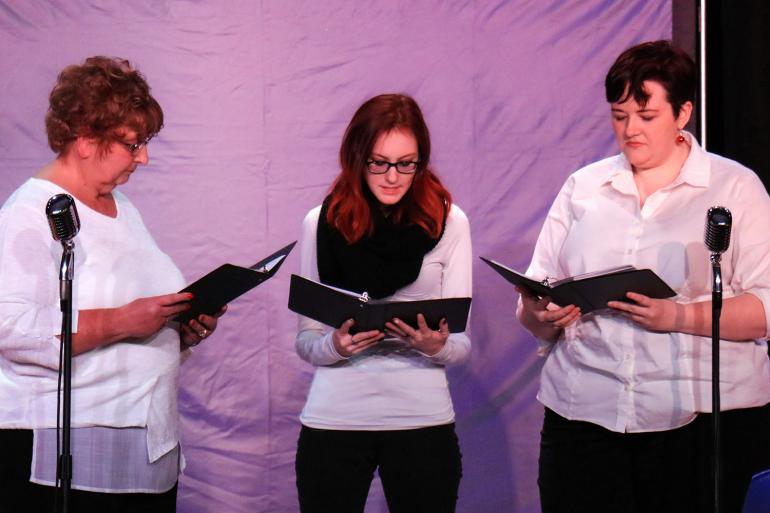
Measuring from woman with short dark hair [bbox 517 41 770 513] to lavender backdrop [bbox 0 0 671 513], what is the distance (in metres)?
1.19

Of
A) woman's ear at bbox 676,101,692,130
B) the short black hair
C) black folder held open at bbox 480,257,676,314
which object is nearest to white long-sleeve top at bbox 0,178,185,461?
black folder held open at bbox 480,257,676,314

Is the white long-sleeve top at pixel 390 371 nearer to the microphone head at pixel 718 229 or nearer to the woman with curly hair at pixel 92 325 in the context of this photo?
the woman with curly hair at pixel 92 325

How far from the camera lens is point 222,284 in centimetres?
234

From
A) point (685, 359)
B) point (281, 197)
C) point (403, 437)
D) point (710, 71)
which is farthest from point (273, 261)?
point (710, 71)

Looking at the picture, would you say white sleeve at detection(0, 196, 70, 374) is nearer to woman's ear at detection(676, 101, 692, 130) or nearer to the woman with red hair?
the woman with red hair

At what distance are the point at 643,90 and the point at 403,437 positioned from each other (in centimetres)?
112

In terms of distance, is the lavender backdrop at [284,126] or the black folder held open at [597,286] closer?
the black folder held open at [597,286]

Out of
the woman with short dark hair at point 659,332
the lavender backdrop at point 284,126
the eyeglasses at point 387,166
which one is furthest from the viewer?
the lavender backdrop at point 284,126

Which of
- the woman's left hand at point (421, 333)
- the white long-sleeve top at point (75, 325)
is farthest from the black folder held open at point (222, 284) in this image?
the woman's left hand at point (421, 333)

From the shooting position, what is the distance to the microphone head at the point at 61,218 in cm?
207

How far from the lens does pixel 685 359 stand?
8.35ft

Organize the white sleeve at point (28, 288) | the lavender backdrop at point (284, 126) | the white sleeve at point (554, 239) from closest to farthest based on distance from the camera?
1. the white sleeve at point (28, 288)
2. the white sleeve at point (554, 239)
3. the lavender backdrop at point (284, 126)

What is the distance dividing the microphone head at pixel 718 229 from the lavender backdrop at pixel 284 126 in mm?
1540

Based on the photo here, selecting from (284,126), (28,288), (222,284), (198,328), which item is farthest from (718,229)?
(284,126)
